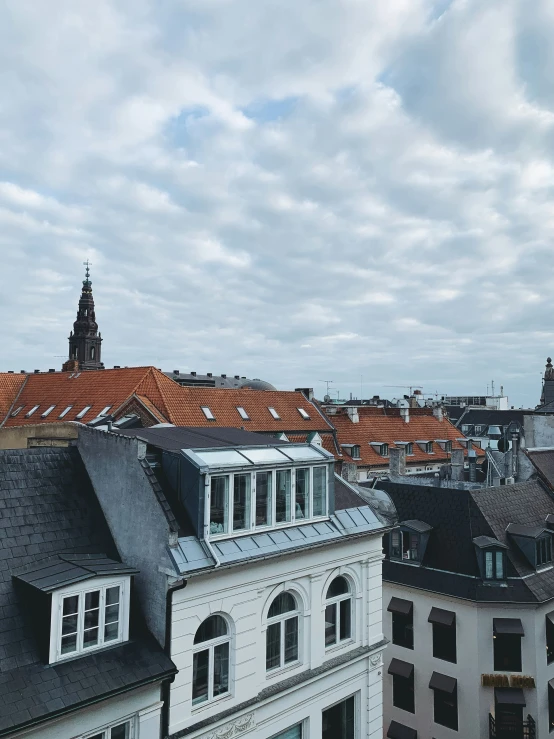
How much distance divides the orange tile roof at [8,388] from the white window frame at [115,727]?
52847 millimetres

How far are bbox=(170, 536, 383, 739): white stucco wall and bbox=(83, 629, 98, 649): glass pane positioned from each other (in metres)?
1.64

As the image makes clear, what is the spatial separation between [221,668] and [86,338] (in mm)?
87748

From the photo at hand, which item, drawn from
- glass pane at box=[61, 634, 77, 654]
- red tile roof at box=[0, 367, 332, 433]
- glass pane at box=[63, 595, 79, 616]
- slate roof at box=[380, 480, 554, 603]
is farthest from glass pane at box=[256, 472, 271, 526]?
red tile roof at box=[0, 367, 332, 433]

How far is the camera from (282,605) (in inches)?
582

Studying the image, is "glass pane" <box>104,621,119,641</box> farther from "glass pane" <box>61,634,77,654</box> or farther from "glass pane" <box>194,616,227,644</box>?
"glass pane" <box>194,616,227,644</box>

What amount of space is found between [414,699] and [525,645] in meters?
5.41

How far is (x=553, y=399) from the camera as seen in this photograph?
5416 cm

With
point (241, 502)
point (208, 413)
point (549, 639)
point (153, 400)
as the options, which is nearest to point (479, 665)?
point (549, 639)

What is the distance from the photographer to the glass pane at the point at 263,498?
1427 centimetres

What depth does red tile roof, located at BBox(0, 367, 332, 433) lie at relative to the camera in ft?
159

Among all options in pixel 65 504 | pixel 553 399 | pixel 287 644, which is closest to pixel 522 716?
pixel 287 644

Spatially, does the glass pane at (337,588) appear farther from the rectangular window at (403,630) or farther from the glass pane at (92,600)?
the rectangular window at (403,630)

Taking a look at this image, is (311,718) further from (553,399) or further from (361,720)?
(553,399)

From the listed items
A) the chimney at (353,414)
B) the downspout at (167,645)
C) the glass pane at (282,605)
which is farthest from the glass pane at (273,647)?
the chimney at (353,414)
